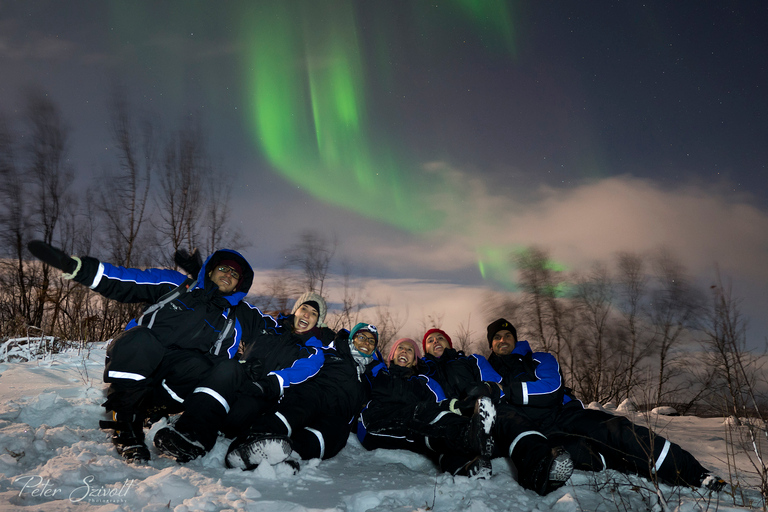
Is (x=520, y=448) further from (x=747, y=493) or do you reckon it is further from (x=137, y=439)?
(x=137, y=439)

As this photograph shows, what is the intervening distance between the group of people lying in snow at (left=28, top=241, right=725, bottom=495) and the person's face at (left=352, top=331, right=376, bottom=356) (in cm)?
1

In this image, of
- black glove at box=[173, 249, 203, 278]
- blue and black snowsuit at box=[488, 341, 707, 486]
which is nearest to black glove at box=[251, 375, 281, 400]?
black glove at box=[173, 249, 203, 278]

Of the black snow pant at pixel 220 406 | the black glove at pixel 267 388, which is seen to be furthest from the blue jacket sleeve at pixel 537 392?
the black snow pant at pixel 220 406

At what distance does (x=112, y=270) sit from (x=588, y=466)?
4.24 meters

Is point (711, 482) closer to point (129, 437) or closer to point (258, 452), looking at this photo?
point (258, 452)

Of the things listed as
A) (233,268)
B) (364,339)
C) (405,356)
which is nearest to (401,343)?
(405,356)

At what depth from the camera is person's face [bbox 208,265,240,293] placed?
3.98 meters

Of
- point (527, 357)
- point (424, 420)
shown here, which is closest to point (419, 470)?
point (424, 420)

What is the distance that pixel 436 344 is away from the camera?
5125 mm

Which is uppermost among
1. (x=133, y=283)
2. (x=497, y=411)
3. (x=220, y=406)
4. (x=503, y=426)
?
(x=133, y=283)

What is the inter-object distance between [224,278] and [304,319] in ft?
2.88

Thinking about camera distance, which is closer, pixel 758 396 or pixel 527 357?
pixel 758 396

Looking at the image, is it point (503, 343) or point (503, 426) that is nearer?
point (503, 426)

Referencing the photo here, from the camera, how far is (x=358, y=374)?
14.0 feet
